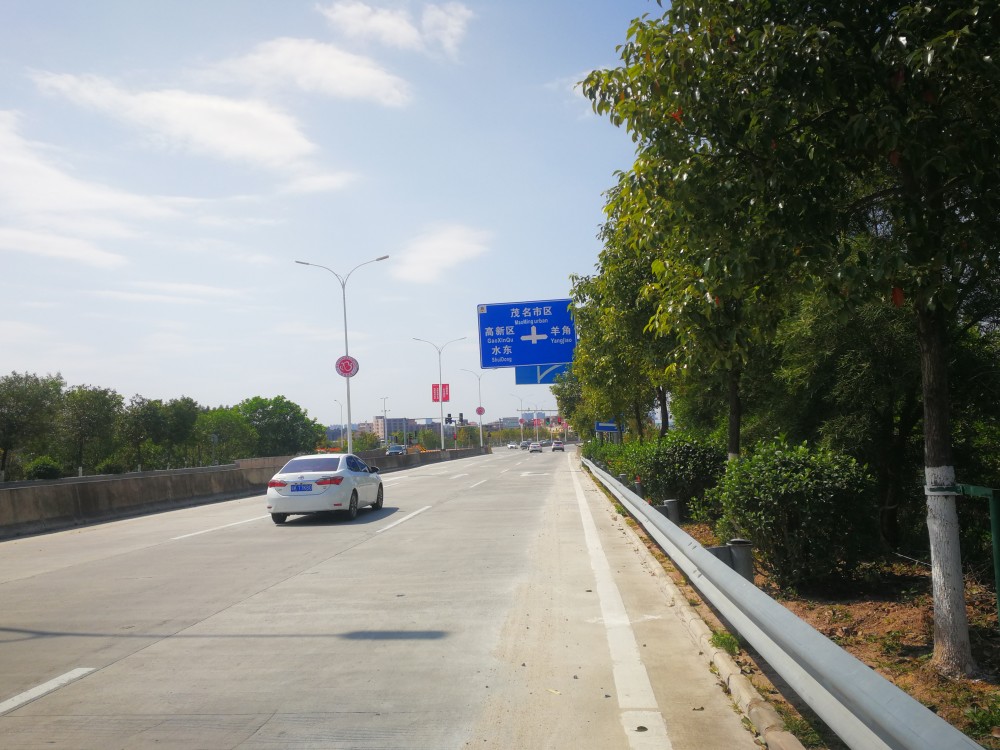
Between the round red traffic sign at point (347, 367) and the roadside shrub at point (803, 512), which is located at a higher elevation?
the round red traffic sign at point (347, 367)

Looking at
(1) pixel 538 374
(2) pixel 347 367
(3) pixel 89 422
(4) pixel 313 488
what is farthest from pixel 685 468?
(3) pixel 89 422

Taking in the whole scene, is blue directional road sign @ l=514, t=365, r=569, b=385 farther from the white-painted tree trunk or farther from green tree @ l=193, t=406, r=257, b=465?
green tree @ l=193, t=406, r=257, b=465

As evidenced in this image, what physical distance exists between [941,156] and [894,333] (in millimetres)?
6244

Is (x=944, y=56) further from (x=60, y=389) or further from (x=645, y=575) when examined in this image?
(x=60, y=389)

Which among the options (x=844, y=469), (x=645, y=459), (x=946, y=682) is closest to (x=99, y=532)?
(x=645, y=459)

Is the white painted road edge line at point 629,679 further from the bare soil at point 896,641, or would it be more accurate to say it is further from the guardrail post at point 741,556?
the guardrail post at point 741,556

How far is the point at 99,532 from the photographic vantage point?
1702 centimetres

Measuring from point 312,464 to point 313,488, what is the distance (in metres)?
0.85

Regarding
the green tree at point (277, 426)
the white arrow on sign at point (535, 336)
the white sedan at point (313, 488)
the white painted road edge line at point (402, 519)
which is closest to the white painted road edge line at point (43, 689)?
the white painted road edge line at point (402, 519)

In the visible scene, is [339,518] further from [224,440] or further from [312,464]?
[224,440]

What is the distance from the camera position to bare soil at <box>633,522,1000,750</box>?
4570 millimetres

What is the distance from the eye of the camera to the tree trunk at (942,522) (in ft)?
17.6

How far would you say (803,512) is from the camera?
7.86 metres

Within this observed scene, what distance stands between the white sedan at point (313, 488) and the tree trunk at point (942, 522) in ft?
41.9
